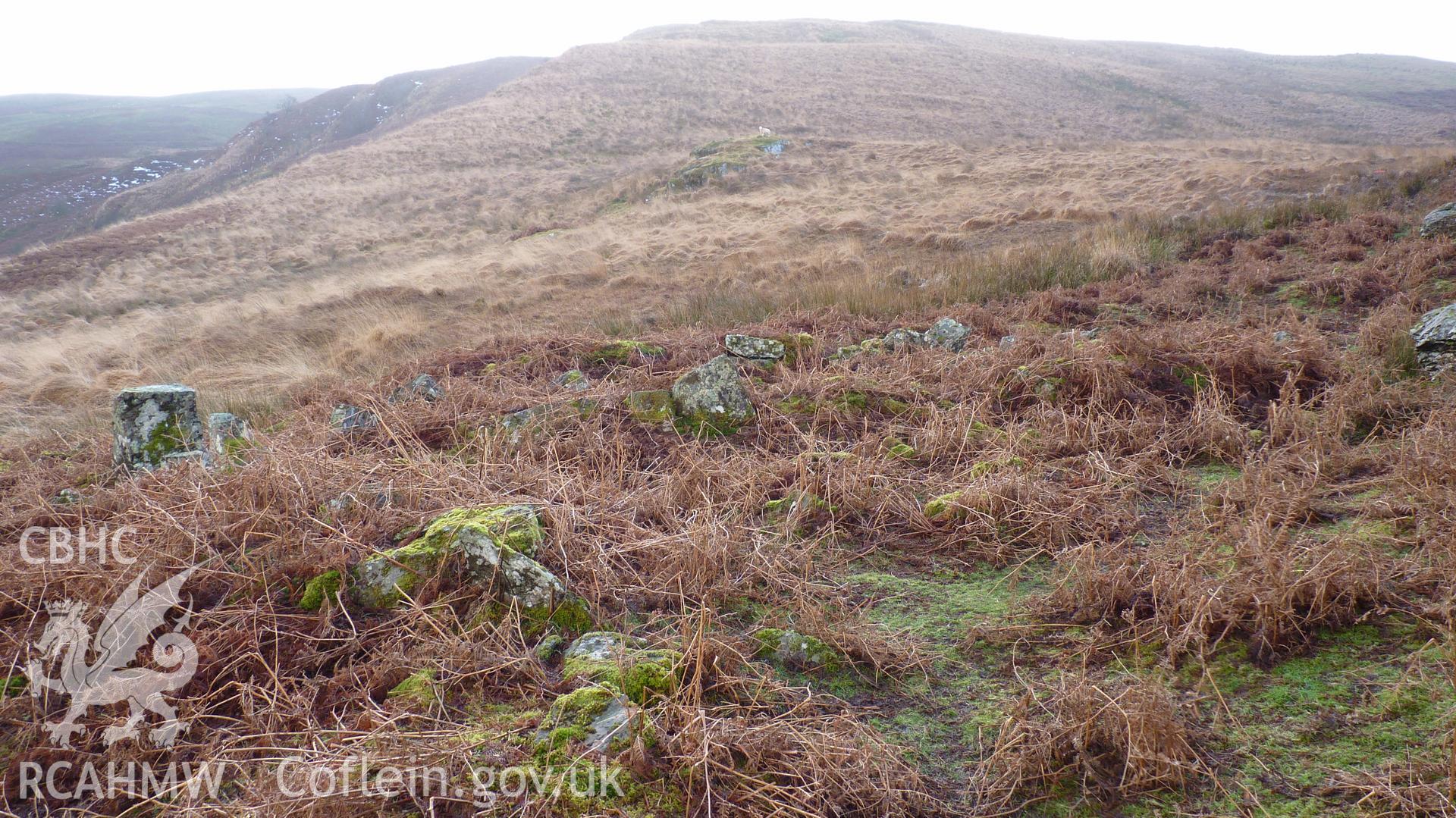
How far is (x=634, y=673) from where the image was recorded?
1.93 meters

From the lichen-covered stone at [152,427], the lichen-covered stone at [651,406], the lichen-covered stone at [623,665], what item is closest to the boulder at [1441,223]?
the lichen-covered stone at [651,406]

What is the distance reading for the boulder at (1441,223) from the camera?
22.6 feet

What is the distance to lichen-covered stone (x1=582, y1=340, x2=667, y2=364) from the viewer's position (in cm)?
605

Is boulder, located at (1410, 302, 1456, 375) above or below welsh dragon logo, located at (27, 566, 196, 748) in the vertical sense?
above

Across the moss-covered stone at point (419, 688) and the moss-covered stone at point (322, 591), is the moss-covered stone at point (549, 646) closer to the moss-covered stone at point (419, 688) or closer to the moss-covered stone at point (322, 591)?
the moss-covered stone at point (419, 688)

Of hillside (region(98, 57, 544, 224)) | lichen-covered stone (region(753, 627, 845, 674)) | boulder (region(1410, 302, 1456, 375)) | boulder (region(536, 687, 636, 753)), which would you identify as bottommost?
lichen-covered stone (region(753, 627, 845, 674))

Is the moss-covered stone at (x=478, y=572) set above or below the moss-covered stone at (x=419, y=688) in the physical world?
above

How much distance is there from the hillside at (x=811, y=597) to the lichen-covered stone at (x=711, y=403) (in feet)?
0.07

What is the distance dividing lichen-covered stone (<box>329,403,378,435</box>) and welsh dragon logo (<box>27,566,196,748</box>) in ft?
7.50

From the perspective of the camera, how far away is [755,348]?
5582 millimetres

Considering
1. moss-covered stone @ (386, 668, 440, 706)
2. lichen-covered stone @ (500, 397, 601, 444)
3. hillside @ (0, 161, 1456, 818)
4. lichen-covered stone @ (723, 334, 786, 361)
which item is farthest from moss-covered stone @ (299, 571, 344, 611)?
lichen-covered stone @ (723, 334, 786, 361)

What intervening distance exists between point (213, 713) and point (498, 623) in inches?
31.0

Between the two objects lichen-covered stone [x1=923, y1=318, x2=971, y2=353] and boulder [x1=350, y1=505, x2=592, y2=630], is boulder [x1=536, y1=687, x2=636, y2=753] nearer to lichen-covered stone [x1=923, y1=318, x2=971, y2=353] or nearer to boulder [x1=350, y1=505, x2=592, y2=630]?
boulder [x1=350, y1=505, x2=592, y2=630]

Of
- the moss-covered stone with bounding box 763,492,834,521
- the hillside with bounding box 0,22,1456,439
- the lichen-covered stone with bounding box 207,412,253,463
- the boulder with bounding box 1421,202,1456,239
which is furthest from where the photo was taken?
the hillside with bounding box 0,22,1456,439
